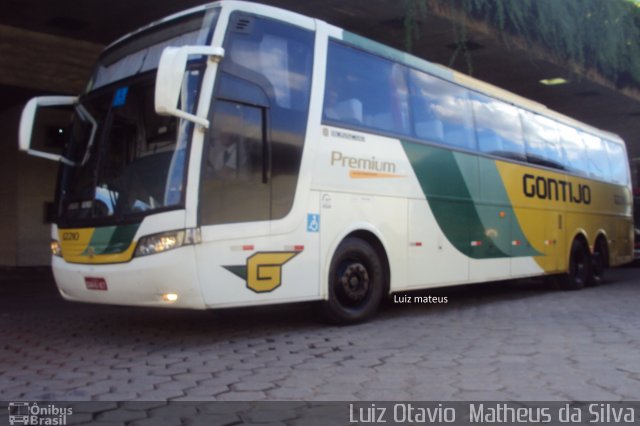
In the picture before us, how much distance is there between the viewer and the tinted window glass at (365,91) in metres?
7.01

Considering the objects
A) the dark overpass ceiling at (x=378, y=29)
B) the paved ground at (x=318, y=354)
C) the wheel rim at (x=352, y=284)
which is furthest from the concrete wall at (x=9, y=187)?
the wheel rim at (x=352, y=284)

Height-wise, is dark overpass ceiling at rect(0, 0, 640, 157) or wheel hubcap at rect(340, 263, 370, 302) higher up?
dark overpass ceiling at rect(0, 0, 640, 157)

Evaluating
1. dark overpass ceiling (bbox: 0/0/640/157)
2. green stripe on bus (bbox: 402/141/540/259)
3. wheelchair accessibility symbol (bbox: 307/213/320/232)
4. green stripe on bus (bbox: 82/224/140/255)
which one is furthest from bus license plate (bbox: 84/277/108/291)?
dark overpass ceiling (bbox: 0/0/640/157)

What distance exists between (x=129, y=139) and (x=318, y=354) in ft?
9.02

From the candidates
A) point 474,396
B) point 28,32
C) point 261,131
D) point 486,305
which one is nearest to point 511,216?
point 486,305

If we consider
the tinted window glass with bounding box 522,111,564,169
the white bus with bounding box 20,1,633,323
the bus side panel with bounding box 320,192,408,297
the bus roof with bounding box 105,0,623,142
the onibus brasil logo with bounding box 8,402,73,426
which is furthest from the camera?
the tinted window glass with bounding box 522,111,564,169

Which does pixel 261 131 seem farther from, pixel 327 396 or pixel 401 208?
pixel 327 396

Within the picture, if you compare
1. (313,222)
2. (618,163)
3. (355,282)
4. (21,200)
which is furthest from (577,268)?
(21,200)

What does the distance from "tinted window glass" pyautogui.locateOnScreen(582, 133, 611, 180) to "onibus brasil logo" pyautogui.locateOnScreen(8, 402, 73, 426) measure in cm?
1177

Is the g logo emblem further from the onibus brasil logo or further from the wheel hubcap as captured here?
the onibus brasil logo

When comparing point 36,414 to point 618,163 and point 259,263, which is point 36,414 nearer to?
point 259,263

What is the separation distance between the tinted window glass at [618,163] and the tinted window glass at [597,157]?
290mm

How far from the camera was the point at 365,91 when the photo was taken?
292 inches

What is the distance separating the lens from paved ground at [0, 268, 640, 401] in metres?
4.41
